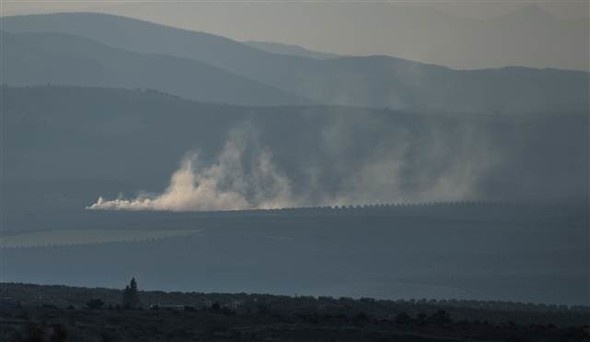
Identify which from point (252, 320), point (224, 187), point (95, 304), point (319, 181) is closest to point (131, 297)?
point (95, 304)

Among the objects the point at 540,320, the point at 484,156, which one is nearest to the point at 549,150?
the point at 484,156

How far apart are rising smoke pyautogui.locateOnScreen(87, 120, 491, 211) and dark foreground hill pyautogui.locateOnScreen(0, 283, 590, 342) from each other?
85.4m

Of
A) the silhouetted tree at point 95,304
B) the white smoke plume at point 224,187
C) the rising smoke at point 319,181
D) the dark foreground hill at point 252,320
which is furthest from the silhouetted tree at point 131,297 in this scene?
the white smoke plume at point 224,187

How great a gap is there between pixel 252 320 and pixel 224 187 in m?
112

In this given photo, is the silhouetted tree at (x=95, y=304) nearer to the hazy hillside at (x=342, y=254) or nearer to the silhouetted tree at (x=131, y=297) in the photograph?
the silhouetted tree at (x=131, y=297)

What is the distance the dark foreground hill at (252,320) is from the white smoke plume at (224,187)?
85.6 metres

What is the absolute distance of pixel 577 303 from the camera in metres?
115

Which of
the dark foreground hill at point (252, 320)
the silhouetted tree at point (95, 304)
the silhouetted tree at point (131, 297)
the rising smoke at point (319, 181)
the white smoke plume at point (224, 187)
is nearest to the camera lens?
the dark foreground hill at point (252, 320)

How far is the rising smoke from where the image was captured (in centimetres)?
17562

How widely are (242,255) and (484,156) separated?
5066 cm

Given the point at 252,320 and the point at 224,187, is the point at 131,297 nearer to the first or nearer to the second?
the point at 252,320

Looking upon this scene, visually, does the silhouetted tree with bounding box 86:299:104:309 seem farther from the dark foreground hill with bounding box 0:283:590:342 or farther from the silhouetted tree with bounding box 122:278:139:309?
the silhouetted tree with bounding box 122:278:139:309

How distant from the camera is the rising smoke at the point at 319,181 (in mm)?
175625

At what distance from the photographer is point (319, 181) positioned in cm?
18825
